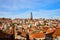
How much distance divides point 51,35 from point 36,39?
24.6m

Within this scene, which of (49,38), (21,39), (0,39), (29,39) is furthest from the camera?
(29,39)

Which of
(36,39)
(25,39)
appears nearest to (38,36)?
(36,39)

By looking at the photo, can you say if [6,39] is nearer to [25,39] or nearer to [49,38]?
[49,38]

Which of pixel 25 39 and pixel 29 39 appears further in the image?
pixel 29 39

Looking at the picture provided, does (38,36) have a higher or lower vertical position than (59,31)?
lower

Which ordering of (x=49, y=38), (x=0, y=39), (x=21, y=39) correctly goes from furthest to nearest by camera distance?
(x=21, y=39) → (x=49, y=38) → (x=0, y=39)

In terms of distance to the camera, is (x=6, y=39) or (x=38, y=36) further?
(x=38, y=36)

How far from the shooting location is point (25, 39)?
4800cm

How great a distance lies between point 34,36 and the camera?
54969 millimetres

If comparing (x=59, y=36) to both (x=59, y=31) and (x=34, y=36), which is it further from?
(x=34, y=36)

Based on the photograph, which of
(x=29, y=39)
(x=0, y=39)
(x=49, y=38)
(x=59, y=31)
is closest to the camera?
(x=0, y=39)

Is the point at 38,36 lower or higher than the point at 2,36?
lower

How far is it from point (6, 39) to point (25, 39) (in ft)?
69.7

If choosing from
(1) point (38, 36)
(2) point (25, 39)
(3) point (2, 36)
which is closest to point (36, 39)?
(1) point (38, 36)
